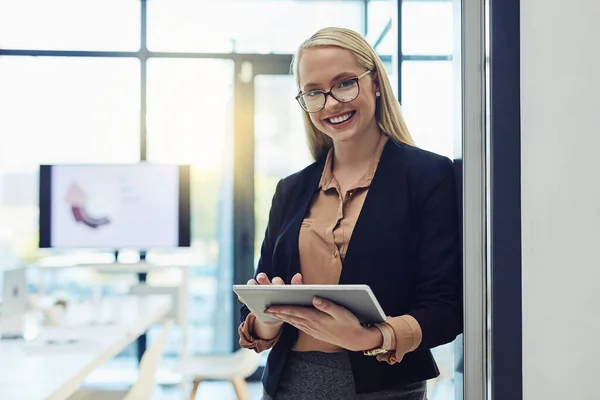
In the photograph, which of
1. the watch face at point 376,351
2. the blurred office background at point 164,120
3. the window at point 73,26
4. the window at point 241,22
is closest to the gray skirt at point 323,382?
the watch face at point 376,351

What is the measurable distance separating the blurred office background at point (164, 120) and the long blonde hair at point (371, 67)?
10.5 ft

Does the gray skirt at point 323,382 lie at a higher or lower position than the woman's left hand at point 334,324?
lower

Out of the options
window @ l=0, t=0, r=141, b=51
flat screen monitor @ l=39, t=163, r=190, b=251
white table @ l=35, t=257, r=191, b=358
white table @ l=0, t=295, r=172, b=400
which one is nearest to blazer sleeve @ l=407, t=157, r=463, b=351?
white table @ l=0, t=295, r=172, b=400

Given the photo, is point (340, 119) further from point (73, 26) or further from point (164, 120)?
point (73, 26)

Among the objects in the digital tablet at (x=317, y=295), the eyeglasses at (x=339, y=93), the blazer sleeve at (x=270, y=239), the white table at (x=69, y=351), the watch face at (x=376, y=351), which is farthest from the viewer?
the white table at (x=69, y=351)

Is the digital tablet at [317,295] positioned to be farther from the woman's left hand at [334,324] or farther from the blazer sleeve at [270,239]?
the blazer sleeve at [270,239]

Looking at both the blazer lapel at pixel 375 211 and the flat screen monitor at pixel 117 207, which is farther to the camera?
the flat screen monitor at pixel 117 207

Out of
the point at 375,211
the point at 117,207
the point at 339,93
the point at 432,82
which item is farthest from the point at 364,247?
the point at 117,207

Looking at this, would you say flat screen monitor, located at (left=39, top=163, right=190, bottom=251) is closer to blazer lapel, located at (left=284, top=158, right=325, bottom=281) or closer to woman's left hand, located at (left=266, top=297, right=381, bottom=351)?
blazer lapel, located at (left=284, top=158, right=325, bottom=281)

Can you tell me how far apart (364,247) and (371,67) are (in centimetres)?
35

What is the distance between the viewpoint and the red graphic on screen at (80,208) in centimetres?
429

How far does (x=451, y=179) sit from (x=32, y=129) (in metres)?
4.06

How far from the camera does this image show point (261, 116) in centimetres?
442

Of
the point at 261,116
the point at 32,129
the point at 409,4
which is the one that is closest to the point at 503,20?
the point at 409,4
